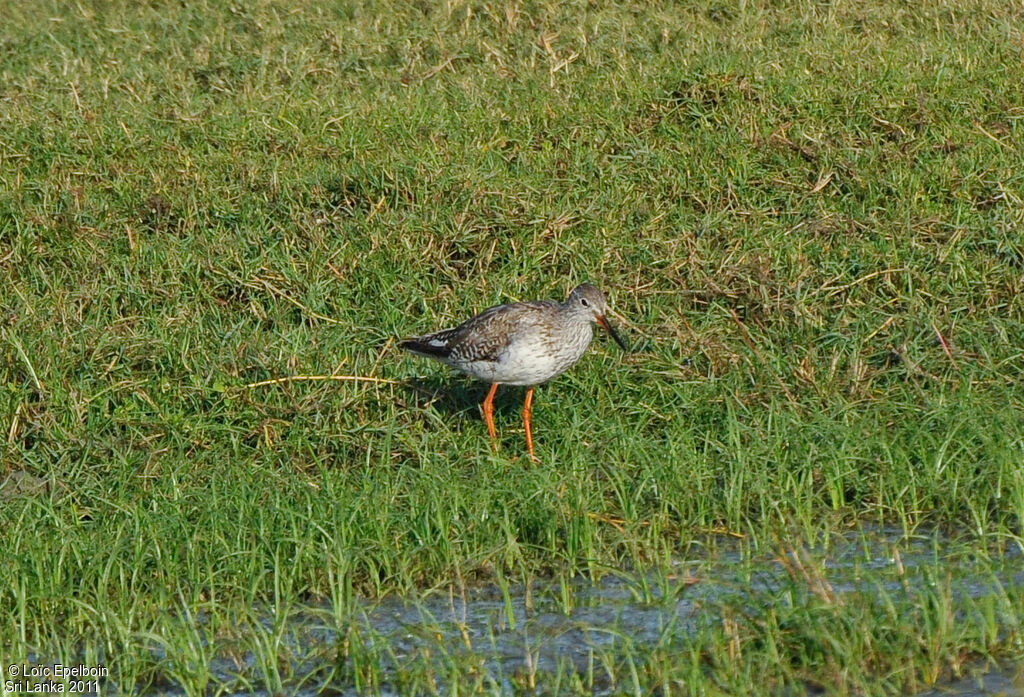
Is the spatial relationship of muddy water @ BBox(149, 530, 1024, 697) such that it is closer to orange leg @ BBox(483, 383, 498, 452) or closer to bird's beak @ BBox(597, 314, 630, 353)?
orange leg @ BBox(483, 383, 498, 452)

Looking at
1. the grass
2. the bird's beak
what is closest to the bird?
the bird's beak

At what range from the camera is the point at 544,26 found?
1131 centimetres

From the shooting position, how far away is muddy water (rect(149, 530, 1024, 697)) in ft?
15.5

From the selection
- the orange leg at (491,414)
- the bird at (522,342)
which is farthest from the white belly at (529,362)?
the orange leg at (491,414)

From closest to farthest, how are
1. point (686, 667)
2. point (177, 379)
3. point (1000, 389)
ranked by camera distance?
1. point (686, 667)
2. point (1000, 389)
3. point (177, 379)

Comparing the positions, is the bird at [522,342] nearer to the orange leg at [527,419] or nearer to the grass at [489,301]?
the orange leg at [527,419]

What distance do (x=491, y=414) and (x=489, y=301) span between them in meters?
1.03

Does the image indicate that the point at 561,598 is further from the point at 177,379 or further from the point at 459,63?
the point at 459,63

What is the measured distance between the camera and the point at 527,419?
7207mm

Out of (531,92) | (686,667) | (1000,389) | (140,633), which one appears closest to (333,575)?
(140,633)

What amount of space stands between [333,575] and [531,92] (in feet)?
18.2

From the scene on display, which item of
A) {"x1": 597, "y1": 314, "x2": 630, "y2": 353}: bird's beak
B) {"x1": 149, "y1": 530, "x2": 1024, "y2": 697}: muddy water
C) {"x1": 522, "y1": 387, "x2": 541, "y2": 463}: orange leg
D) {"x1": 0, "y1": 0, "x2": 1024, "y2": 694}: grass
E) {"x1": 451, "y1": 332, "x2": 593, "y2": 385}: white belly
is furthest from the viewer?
{"x1": 597, "y1": 314, "x2": 630, "y2": 353}: bird's beak

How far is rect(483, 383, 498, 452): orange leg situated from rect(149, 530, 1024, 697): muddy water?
1653mm

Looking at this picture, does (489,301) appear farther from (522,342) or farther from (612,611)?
(612,611)
